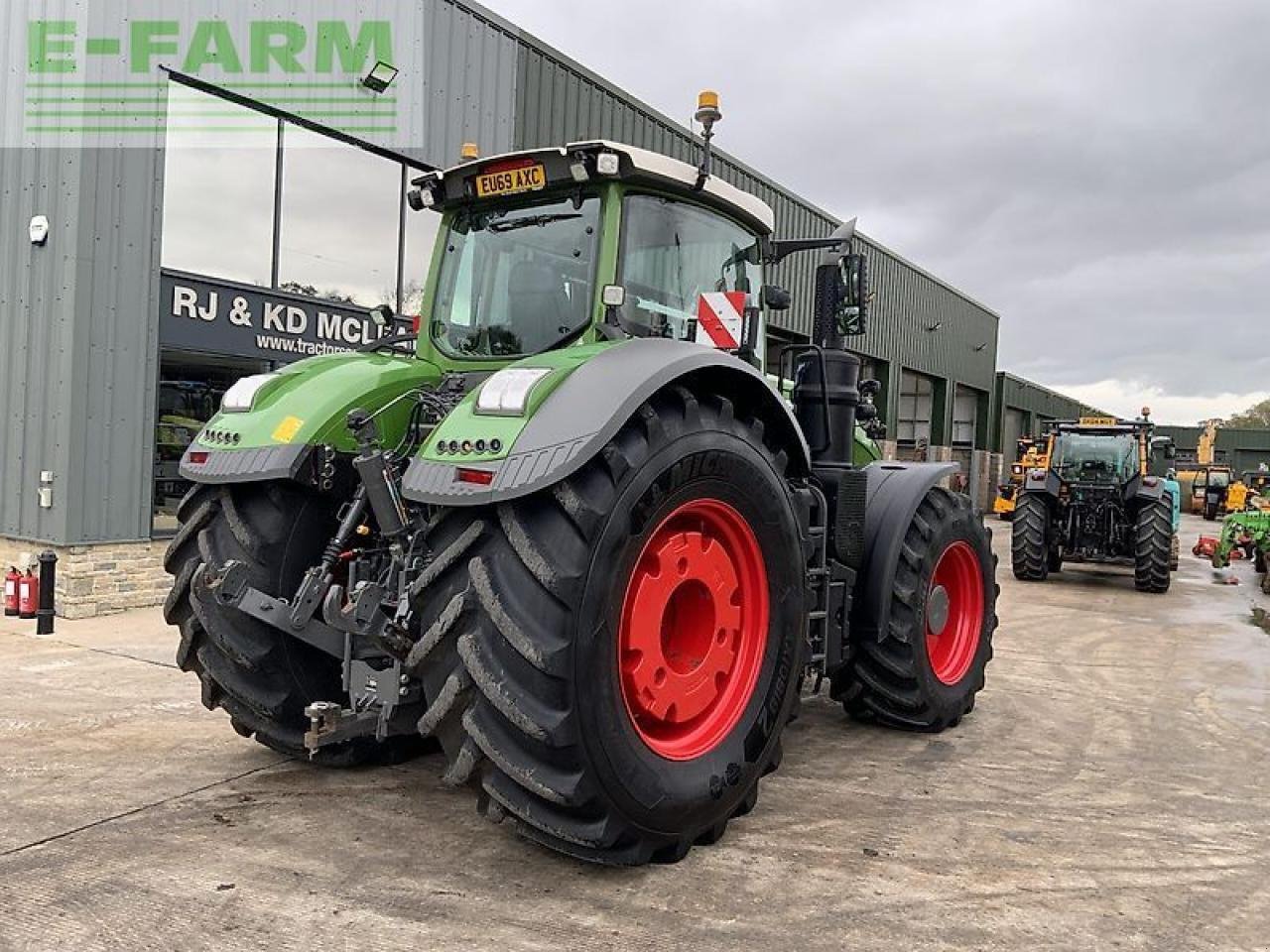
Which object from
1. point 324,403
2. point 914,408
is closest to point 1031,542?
point 324,403

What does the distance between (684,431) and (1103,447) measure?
13.5 metres

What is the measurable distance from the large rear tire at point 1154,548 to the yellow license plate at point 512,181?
1109 centimetres

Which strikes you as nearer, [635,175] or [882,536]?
[635,175]

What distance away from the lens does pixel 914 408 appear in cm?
2786

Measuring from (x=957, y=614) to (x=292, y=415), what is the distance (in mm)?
3675

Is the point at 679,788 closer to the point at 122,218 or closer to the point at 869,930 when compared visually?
the point at 869,930

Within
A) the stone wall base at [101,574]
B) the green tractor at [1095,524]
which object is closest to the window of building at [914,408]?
the green tractor at [1095,524]

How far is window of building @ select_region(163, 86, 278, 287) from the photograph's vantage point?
867 cm

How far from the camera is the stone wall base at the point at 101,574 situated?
791cm

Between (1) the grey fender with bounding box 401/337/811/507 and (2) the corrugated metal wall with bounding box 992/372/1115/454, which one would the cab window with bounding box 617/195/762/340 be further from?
(2) the corrugated metal wall with bounding box 992/372/1115/454

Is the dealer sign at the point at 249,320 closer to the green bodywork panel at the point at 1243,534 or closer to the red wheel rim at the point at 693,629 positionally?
the red wheel rim at the point at 693,629

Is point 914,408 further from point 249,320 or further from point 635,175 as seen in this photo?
point 635,175

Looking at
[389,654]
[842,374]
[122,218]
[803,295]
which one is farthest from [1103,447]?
[389,654]
